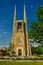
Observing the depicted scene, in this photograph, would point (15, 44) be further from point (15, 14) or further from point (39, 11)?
point (39, 11)

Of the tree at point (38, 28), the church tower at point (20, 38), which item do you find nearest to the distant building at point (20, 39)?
the church tower at point (20, 38)

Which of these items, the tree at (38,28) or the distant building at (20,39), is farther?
the distant building at (20,39)

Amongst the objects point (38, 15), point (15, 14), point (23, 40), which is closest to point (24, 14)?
point (15, 14)

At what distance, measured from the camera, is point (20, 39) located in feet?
184

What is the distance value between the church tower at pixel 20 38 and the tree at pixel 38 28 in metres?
27.2

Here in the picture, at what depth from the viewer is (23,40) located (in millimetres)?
55688

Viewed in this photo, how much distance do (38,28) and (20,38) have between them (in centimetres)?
2963

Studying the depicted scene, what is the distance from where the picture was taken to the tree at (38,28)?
26148 millimetres

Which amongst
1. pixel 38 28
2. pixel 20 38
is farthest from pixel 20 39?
pixel 38 28

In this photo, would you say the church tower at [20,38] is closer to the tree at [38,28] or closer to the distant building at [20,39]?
the distant building at [20,39]

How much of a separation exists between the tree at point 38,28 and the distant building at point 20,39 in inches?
1072

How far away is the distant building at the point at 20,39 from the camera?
55375mm

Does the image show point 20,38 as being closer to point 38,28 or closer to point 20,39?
point 20,39

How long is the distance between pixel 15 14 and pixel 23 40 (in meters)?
8.48
